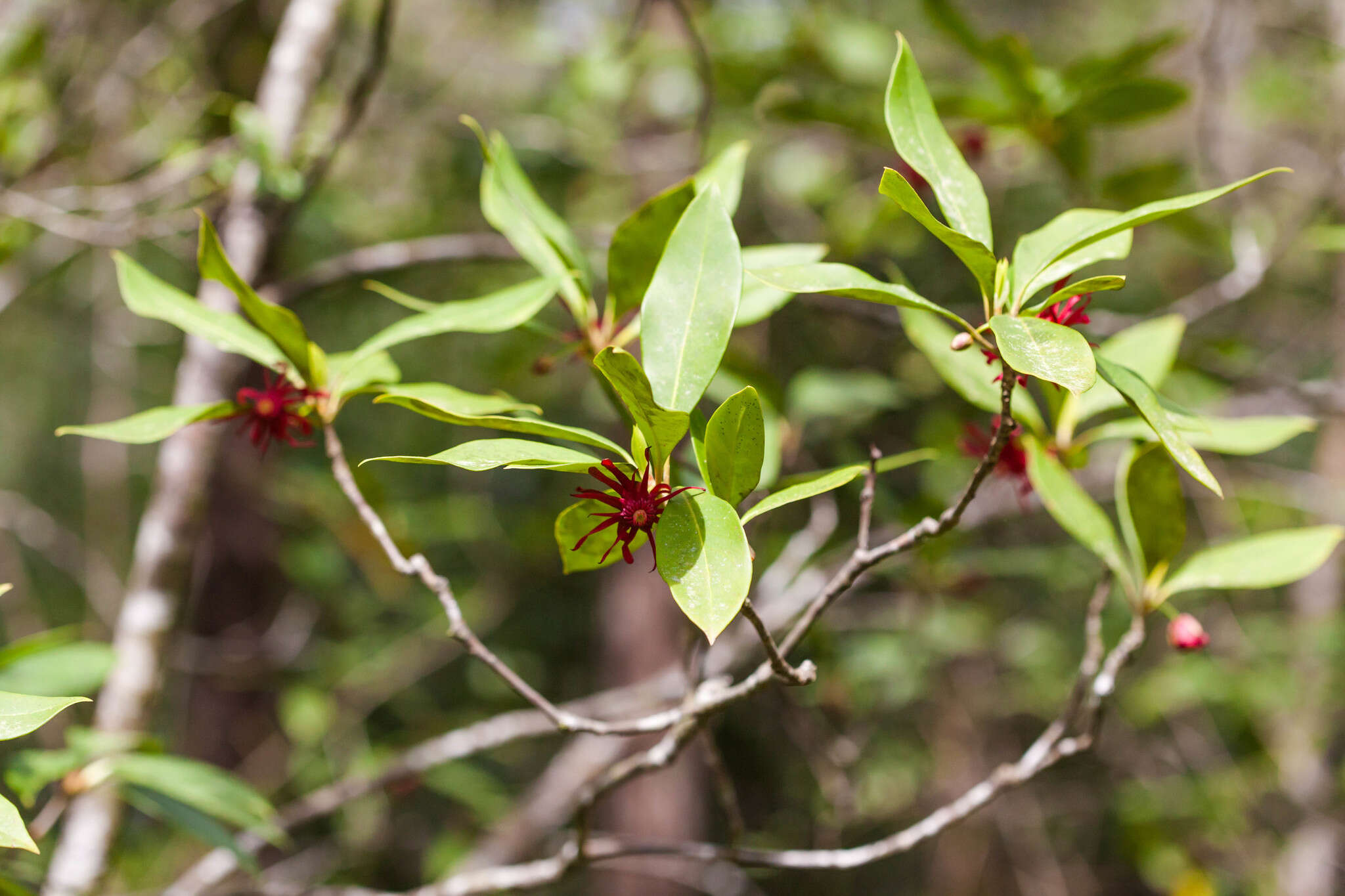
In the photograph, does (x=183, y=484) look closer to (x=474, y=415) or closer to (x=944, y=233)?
(x=474, y=415)

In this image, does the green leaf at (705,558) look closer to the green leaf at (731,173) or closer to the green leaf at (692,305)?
the green leaf at (692,305)

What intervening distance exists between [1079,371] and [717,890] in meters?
1.81

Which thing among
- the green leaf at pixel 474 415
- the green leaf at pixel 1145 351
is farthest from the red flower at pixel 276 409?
the green leaf at pixel 1145 351

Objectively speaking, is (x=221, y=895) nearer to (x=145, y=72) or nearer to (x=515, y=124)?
(x=145, y=72)

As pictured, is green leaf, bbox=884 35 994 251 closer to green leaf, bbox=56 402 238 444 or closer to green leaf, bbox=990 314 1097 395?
green leaf, bbox=990 314 1097 395

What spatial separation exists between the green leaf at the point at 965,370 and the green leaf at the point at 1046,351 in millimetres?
230

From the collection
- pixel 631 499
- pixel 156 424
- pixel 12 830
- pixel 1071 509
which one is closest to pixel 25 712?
pixel 12 830

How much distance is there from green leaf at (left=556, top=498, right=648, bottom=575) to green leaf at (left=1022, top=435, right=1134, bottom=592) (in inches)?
14.4

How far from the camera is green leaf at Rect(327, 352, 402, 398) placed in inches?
27.3

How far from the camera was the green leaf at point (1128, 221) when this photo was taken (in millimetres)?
484

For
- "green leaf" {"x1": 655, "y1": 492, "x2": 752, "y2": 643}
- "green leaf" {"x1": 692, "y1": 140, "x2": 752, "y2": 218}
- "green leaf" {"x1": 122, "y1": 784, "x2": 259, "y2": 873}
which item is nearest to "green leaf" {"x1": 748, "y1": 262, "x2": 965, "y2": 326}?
"green leaf" {"x1": 655, "y1": 492, "x2": 752, "y2": 643}

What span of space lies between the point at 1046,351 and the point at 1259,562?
1.60 feet

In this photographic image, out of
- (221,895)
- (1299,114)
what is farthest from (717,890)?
(1299,114)

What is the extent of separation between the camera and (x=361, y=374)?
2.31 ft
